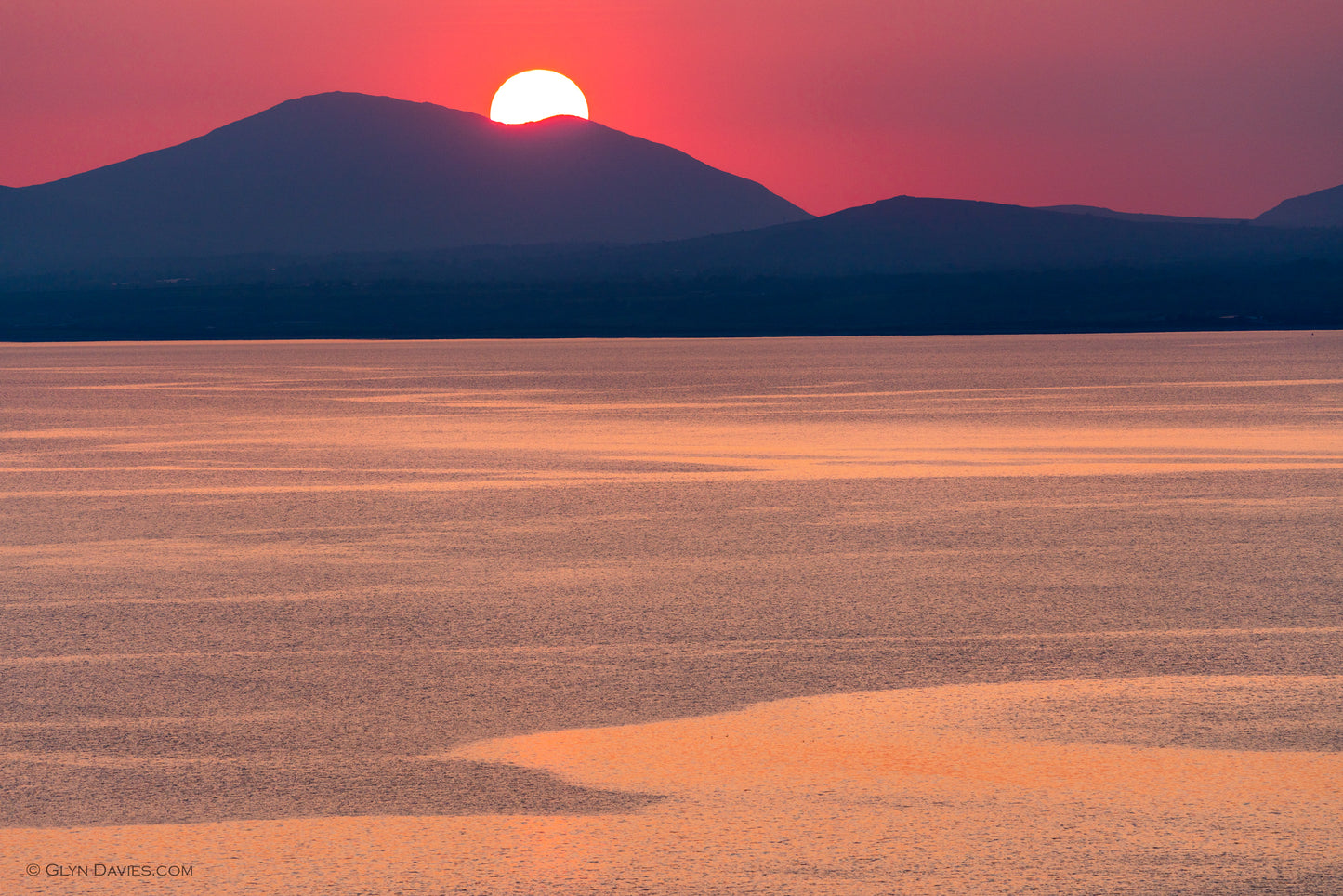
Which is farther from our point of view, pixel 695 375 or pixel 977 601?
pixel 695 375

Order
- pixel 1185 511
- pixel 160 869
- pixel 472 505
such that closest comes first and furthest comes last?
pixel 160 869
pixel 1185 511
pixel 472 505

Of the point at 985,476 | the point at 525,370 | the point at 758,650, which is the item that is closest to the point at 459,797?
the point at 758,650

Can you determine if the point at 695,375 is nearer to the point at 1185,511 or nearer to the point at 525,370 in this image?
the point at 525,370

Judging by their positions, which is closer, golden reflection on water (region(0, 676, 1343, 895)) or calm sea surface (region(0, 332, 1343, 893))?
golden reflection on water (region(0, 676, 1343, 895))

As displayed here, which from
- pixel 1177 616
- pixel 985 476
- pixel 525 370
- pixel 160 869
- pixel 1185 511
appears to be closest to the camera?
pixel 160 869

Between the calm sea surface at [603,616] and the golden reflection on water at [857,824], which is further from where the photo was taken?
the calm sea surface at [603,616]

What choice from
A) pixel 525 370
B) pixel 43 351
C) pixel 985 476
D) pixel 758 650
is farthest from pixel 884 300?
pixel 758 650

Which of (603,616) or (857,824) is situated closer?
(857,824)
